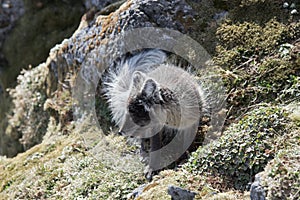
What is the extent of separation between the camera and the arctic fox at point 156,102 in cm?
753

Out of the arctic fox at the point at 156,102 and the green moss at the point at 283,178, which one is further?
the arctic fox at the point at 156,102

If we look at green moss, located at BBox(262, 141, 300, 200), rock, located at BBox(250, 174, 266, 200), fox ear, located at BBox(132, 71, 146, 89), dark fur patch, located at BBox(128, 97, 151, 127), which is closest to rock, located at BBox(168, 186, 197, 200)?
rock, located at BBox(250, 174, 266, 200)

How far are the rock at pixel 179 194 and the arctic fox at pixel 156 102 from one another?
4.86 feet

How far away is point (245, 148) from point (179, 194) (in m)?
1.27

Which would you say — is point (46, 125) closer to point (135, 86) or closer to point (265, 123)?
point (135, 86)

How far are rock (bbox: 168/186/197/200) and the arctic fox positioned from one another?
58.4 inches

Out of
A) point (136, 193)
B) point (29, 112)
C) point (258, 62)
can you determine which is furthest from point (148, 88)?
point (29, 112)

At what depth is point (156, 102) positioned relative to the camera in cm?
755

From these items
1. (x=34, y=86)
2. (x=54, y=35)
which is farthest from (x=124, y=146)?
(x=54, y=35)

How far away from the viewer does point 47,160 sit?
1011cm

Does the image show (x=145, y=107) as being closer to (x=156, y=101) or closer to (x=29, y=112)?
(x=156, y=101)

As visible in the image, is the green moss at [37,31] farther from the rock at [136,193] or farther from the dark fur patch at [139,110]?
the rock at [136,193]

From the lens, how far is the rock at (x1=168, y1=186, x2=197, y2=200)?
654cm

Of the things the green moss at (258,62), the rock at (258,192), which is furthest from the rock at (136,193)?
the green moss at (258,62)
